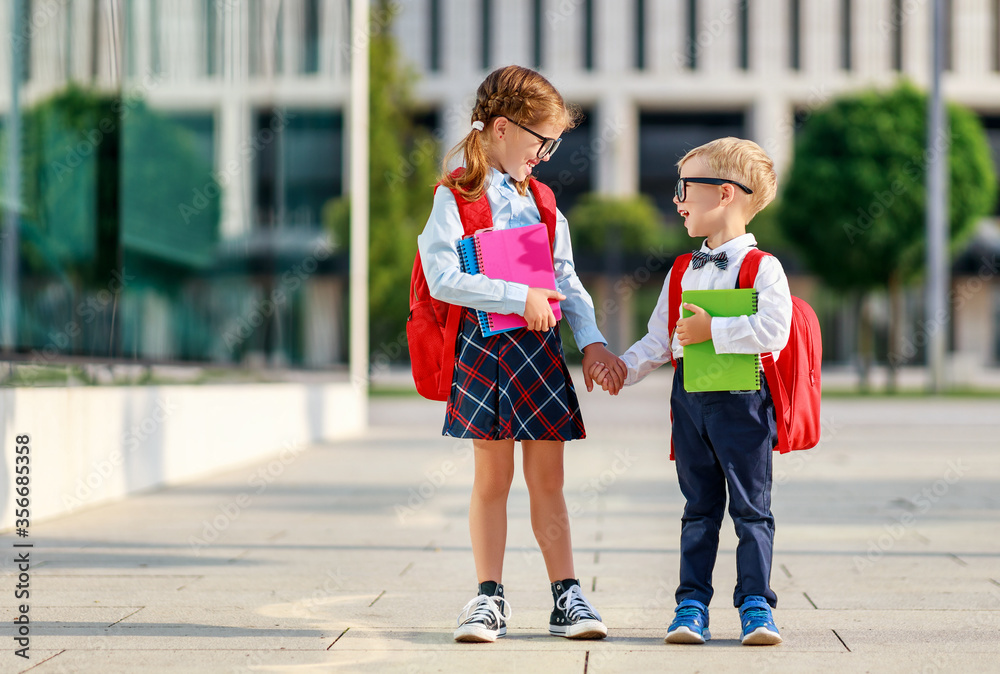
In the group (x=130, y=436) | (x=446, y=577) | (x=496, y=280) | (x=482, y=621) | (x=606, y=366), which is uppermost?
(x=496, y=280)

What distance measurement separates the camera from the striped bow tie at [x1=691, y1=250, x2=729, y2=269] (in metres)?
3.42

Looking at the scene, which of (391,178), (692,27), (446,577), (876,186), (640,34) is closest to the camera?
(446,577)

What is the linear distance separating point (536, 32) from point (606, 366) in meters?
46.0

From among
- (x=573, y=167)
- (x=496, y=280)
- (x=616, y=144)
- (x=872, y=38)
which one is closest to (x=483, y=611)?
(x=496, y=280)

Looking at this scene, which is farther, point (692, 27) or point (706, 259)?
point (692, 27)

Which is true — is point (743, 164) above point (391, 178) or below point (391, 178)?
below

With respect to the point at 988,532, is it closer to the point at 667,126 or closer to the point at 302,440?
the point at 302,440

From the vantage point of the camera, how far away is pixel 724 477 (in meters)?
3.47

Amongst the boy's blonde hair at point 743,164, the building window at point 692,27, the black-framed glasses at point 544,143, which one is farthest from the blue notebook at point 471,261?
the building window at point 692,27

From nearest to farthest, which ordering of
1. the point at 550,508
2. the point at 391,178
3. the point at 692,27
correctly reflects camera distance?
the point at 550,508 < the point at 391,178 < the point at 692,27

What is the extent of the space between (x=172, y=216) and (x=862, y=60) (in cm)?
4280

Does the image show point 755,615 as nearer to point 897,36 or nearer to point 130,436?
point 130,436

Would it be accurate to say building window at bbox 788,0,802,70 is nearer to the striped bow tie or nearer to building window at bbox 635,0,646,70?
building window at bbox 635,0,646,70

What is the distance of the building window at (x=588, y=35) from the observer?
47156 mm
